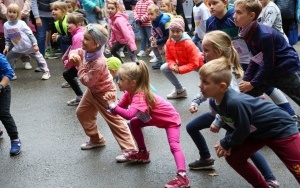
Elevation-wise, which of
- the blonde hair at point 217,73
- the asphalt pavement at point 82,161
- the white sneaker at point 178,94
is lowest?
the white sneaker at point 178,94

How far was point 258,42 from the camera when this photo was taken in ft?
14.9

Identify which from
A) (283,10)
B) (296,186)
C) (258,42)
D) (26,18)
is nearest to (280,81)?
(258,42)

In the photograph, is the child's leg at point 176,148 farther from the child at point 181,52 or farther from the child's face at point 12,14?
the child's face at point 12,14

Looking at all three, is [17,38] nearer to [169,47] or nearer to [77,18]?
[77,18]

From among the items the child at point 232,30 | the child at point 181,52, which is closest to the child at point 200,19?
the child at point 181,52

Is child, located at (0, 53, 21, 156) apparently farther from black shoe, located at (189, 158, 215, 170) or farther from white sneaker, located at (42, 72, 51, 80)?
white sneaker, located at (42, 72, 51, 80)

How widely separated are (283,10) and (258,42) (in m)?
3.60

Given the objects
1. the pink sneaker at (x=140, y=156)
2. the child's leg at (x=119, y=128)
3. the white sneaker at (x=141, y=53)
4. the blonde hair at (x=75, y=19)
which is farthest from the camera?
the white sneaker at (x=141, y=53)

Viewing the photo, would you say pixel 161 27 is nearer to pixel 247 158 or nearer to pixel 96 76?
pixel 96 76

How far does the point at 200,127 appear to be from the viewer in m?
4.43

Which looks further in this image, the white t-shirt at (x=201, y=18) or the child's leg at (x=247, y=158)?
the white t-shirt at (x=201, y=18)

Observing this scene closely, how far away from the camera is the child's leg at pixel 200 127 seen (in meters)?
4.36

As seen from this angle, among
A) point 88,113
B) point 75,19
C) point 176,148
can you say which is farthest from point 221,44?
point 75,19

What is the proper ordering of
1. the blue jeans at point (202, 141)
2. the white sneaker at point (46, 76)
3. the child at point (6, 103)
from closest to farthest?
the blue jeans at point (202, 141), the child at point (6, 103), the white sneaker at point (46, 76)
